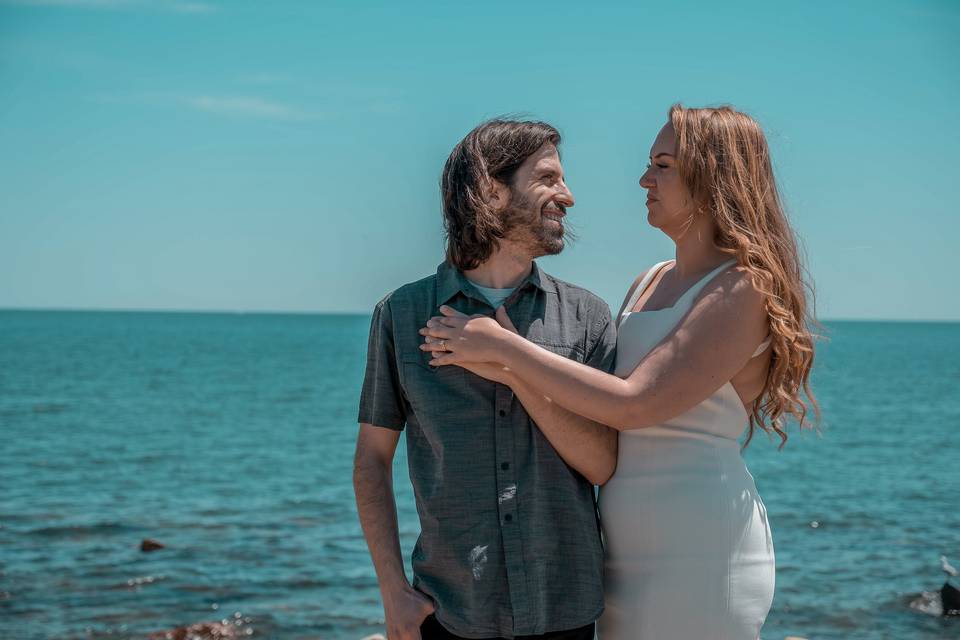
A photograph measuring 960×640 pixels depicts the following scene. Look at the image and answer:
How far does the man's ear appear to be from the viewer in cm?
307

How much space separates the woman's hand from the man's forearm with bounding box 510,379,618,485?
128 millimetres

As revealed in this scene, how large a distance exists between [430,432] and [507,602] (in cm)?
55

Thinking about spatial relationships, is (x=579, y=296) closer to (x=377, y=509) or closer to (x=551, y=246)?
(x=551, y=246)

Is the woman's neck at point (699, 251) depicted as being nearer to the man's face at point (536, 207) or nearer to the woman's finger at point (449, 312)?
the man's face at point (536, 207)

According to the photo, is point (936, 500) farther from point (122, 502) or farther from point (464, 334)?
point (464, 334)

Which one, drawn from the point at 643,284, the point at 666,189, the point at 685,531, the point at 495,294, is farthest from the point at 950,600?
the point at 495,294

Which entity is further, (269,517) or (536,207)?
(269,517)

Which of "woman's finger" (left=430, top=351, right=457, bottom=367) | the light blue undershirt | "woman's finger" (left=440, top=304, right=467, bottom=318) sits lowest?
"woman's finger" (left=430, top=351, right=457, bottom=367)

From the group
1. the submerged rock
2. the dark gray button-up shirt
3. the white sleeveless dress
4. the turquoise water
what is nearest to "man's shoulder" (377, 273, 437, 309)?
the dark gray button-up shirt

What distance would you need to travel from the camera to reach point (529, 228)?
3.09m

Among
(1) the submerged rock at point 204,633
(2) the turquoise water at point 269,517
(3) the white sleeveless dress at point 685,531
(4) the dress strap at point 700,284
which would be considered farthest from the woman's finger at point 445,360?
(1) the submerged rock at point 204,633

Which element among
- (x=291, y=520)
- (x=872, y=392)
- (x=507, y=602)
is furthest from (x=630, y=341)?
(x=872, y=392)

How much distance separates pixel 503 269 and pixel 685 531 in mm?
1014

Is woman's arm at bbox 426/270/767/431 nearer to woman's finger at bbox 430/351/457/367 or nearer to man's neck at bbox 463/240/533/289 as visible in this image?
woman's finger at bbox 430/351/457/367
